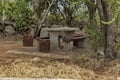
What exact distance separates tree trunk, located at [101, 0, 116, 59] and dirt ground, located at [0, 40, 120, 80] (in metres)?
0.25

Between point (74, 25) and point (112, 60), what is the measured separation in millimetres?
7323

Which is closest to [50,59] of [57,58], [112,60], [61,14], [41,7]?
[57,58]

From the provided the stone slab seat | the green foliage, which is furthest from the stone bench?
the green foliage

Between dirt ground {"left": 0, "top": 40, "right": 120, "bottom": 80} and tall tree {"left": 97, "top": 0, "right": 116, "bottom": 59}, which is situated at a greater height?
tall tree {"left": 97, "top": 0, "right": 116, "bottom": 59}

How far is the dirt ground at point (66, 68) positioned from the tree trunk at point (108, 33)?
247 mm

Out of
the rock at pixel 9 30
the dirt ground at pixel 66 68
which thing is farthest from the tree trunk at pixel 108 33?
the rock at pixel 9 30

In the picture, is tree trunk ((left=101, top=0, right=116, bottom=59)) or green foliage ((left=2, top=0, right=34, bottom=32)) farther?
green foliage ((left=2, top=0, right=34, bottom=32))

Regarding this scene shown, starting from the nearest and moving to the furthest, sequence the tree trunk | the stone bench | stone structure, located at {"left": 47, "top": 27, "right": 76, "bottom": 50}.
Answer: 1. the tree trunk
2. stone structure, located at {"left": 47, "top": 27, "right": 76, "bottom": 50}
3. the stone bench

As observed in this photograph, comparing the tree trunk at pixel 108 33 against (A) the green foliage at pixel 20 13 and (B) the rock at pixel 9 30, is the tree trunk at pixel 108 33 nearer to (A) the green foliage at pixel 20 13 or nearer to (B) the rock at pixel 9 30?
(A) the green foliage at pixel 20 13

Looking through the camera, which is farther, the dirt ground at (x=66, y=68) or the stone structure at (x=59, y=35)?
the stone structure at (x=59, y=35)

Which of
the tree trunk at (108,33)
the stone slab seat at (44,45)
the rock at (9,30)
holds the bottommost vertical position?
the rock at (9,30)

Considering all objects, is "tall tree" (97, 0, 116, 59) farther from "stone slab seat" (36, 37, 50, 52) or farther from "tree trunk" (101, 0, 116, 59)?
"stone slab seat" (36, 37, 50, 52)

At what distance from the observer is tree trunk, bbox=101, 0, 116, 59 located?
689cm

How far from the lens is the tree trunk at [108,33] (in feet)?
22.6
